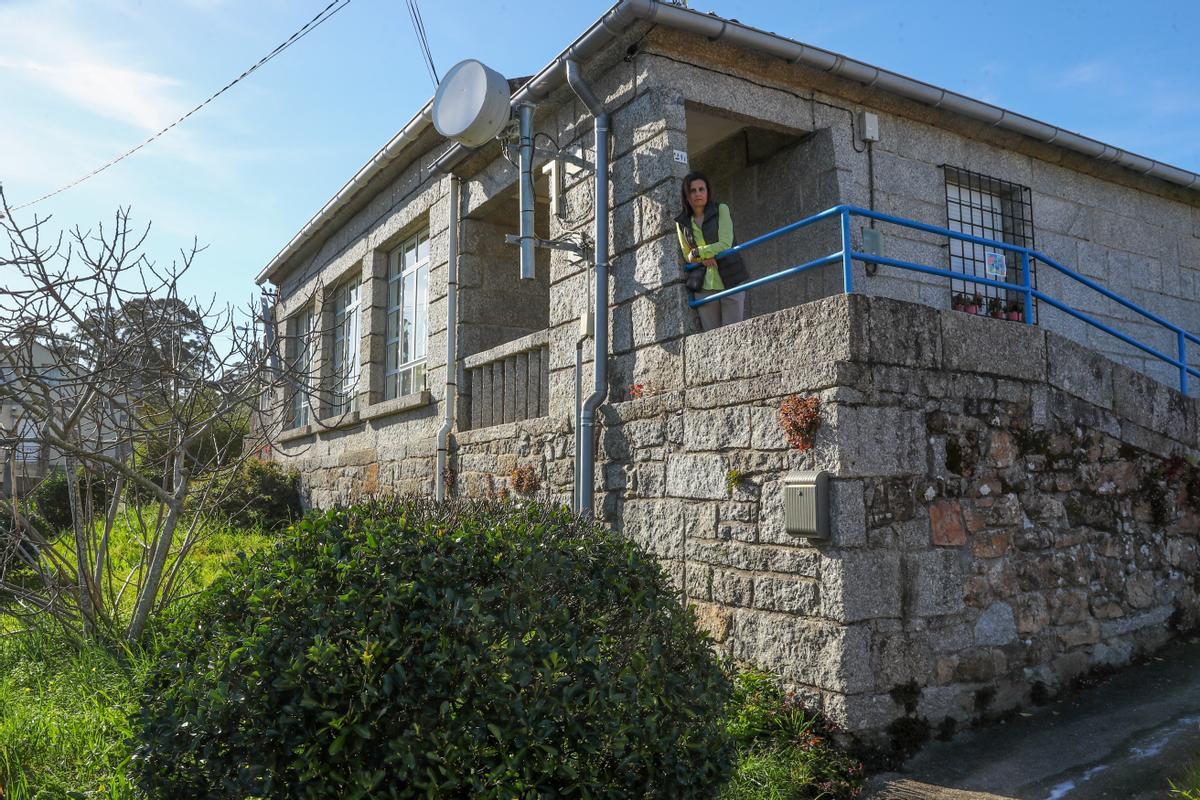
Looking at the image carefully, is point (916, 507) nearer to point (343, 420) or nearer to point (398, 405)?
point (398, 405)

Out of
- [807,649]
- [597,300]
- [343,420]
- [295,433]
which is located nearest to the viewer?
[807,649]

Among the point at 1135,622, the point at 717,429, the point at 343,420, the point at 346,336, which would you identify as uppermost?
the point at 346,336

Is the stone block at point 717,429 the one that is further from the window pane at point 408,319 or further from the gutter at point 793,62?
the window pane at point 408,319

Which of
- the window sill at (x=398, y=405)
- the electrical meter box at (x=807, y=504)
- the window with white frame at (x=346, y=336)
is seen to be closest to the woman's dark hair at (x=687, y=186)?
the electrical meter box at (x=807, y=504)

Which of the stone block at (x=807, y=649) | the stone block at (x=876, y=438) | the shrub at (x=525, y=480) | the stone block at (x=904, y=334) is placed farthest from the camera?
the shrub at (x=525, y=480)

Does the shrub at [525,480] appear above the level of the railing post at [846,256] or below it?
below

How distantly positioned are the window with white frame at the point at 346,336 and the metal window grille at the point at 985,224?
6.95 metres

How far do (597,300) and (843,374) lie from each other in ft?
7.51

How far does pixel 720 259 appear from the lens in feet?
20.4

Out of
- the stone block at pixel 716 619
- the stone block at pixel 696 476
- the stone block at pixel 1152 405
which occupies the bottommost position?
the stone block at pixel 716 619

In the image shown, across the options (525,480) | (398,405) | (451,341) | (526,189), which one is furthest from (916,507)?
(398,405)

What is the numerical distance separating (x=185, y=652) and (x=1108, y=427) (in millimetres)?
5396

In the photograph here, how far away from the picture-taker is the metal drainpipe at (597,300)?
6434mm

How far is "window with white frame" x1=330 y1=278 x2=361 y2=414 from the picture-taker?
11.8 m
